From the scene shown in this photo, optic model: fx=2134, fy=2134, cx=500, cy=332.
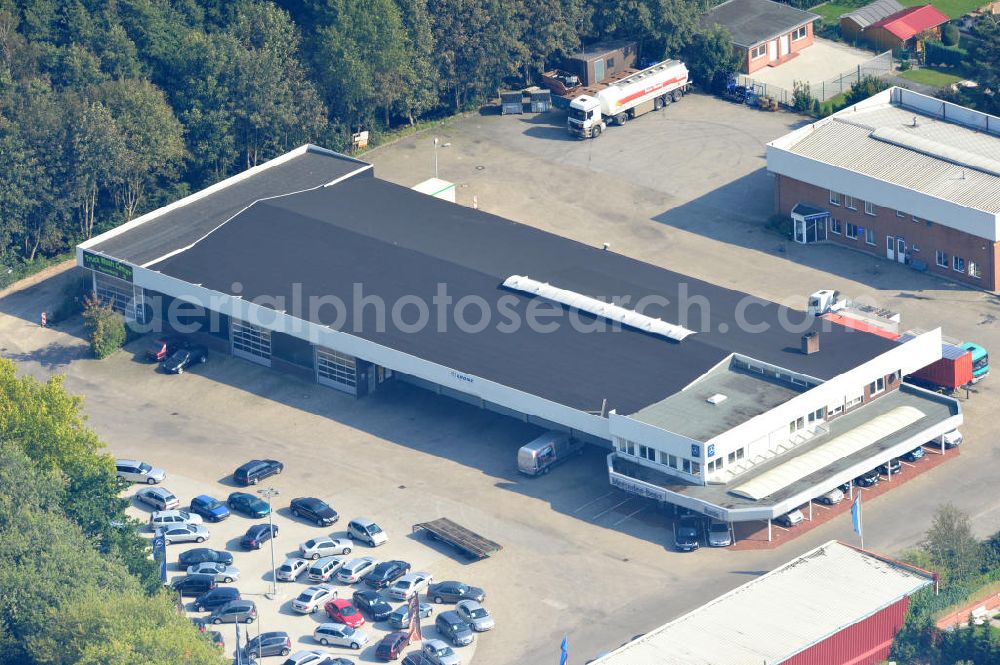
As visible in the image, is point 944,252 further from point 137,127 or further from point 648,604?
point 137,127

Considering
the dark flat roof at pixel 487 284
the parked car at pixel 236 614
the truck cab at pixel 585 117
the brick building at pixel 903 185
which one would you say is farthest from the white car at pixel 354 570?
the truck cab at pixel 585 117

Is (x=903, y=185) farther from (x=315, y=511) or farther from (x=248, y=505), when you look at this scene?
(x=248, y=505)

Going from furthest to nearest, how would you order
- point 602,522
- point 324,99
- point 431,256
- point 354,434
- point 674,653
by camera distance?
1. point 324,99
2. point 431,256
3. point 354,434
4. point 602,522
5. point 674,653

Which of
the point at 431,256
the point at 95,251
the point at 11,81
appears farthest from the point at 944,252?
the point at 11,81

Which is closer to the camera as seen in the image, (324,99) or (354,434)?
(354,434)

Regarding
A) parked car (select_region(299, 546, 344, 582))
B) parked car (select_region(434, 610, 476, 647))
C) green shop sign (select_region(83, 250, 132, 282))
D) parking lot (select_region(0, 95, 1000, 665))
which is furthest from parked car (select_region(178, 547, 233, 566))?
green shop sign (select_region(83, 250, 132, 282))

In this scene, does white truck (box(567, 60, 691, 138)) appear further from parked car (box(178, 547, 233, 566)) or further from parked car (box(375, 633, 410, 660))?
parked car (box(375, 633, 410, 660))
